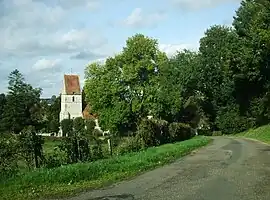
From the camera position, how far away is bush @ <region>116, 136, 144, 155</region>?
91.6 feet

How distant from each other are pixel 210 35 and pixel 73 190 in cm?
6900

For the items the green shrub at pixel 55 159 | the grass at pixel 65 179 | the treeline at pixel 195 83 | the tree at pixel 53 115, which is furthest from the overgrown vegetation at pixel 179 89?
the tree at pixel 53 115

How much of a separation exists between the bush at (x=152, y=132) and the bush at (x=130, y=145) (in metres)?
0.77

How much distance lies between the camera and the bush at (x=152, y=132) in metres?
31.7

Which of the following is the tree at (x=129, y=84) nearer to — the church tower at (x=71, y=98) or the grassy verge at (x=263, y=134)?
the grassy verge at (x=263, y=134)

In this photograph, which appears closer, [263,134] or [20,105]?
[263,134]

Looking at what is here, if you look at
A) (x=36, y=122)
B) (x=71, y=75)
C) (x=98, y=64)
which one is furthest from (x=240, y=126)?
(x=71, y=75)

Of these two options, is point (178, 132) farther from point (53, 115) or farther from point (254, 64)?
point (53, 115)

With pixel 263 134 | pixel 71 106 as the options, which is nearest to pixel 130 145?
pixel 263 134

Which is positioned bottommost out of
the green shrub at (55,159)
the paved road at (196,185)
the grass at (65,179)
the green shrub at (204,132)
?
the green shrub at (204,132)

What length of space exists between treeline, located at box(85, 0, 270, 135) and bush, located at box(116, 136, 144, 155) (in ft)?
76.9

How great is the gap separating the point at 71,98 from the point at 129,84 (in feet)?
216

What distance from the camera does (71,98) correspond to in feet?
428

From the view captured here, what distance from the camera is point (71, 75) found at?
13500cm
